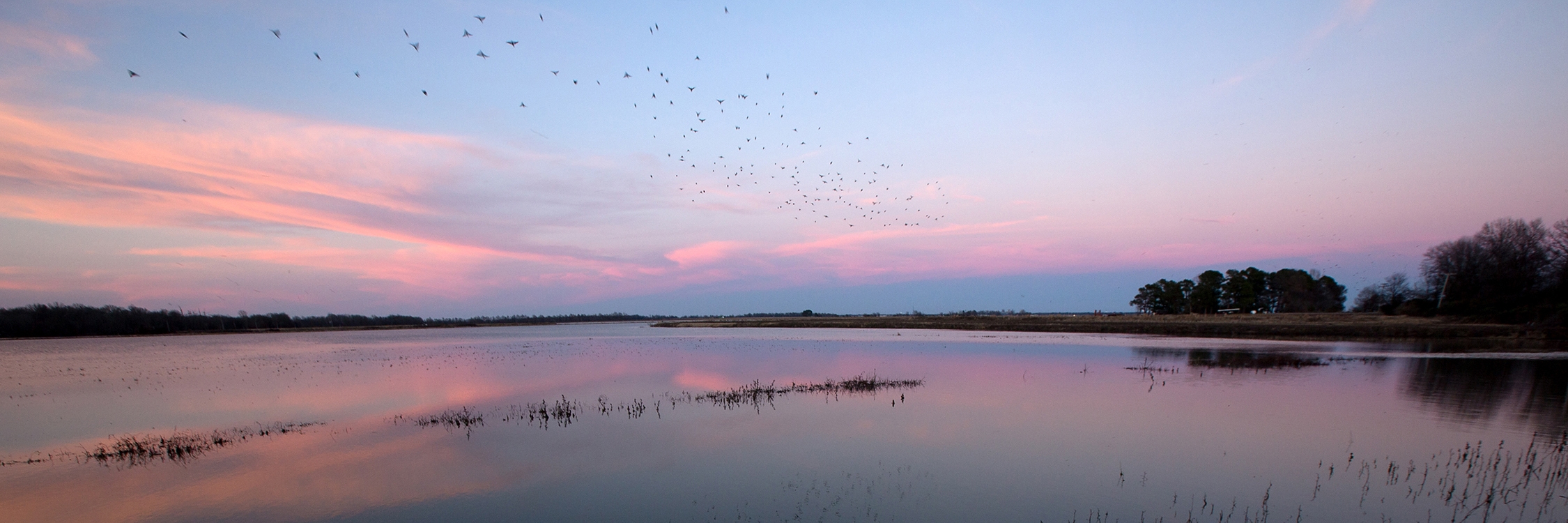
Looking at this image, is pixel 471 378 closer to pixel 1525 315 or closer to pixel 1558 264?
pixel 1525 315

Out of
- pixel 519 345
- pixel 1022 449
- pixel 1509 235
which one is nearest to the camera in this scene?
pixel 1022 449

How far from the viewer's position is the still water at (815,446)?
882 cm

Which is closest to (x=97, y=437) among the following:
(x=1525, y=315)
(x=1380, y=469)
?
(x=1380, y=469)

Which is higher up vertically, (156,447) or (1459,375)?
(1459,375)

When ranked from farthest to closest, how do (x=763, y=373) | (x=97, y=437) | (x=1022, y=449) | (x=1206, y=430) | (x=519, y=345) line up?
(x=519, y=345), (x=763, y=373), (x=97, y=437), (x=1206, y=430), (x=1022, y=449)

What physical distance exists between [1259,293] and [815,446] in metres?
114

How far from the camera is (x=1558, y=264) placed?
52750 mm

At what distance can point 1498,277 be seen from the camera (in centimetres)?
5884

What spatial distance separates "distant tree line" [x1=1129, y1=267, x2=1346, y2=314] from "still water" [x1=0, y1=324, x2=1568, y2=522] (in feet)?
260

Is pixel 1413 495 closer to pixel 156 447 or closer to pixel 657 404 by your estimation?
pixel 657 404

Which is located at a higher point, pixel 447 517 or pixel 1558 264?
pixel 1558 264

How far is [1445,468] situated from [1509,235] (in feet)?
248

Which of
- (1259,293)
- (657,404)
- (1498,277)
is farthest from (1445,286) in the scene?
(657,404)

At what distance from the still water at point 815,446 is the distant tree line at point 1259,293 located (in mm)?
79215
